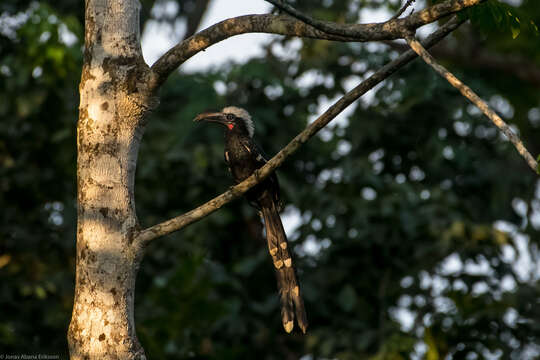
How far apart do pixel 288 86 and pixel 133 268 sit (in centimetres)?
490

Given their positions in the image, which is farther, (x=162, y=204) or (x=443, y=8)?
(x=162, y=204)

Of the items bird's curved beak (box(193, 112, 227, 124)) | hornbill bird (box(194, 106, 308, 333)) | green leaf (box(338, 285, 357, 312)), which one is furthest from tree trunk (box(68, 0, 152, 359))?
green leaf (box(338, 285, 357, 312))

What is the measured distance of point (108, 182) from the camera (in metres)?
2.84

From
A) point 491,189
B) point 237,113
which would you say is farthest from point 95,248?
point 491,189

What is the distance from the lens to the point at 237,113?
485 centimetres

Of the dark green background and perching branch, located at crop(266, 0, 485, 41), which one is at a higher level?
the dark green background

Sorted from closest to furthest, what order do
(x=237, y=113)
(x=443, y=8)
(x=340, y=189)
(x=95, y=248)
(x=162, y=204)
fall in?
(x=443, y=8) → (x=95, y=248) → (x=237, y=113) → (x=340, y=189) → (x=162, y=204)

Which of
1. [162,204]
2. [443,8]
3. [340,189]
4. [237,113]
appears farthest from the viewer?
[162,204]

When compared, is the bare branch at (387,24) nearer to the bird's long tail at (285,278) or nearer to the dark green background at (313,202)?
the bird's long tail at (285,278)

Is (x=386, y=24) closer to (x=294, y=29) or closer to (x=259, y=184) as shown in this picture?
(x=294, y=29)

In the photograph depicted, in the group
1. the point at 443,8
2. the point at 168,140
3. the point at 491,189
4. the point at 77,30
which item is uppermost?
the point at 77,30

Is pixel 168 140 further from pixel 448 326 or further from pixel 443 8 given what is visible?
pixel 443 8

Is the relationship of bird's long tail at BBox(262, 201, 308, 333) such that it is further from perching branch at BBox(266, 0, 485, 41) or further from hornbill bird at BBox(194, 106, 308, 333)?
perching branch at BBox(266, 0, 485, 41)

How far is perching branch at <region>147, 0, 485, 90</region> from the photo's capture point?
259 cm
